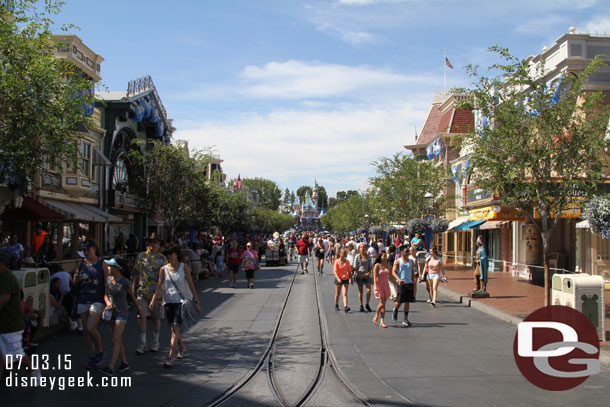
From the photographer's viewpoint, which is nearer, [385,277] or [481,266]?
[385,277]

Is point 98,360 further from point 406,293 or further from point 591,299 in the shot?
point 591,299

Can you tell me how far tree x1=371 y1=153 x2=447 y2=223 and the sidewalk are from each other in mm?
8909

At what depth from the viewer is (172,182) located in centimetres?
2681

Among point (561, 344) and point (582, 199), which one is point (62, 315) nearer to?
point (561, 344)

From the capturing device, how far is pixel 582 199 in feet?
A: 46.9

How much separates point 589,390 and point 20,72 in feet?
36.4

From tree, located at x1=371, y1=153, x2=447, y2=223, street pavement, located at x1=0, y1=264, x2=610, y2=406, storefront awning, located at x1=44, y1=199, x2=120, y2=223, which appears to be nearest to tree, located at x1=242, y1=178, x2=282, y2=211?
tree, located at x1=371, y1=153, x2=447, y2=223

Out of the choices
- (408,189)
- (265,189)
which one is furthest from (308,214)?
(408,189)

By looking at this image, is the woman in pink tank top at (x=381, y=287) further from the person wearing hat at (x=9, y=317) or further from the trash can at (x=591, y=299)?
the person wearing hat at (x=9, y=317)

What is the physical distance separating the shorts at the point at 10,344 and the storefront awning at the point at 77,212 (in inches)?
544

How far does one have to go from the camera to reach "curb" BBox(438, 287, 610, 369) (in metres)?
8.41
